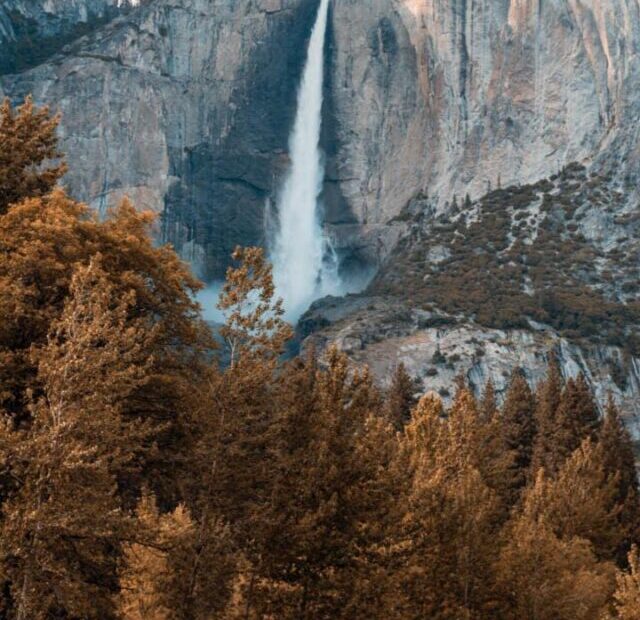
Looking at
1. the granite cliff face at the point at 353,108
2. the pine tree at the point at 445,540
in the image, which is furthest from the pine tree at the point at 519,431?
the granite cliff face at the point at 353,108

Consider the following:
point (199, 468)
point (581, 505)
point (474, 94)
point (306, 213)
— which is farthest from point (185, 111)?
point (199, 468)

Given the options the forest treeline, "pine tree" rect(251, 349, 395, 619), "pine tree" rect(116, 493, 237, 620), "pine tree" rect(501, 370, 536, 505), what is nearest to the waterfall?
"pine tree" rect(501, 370, 536, 505)

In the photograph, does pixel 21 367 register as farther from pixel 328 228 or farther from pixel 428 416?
pixel 328 228

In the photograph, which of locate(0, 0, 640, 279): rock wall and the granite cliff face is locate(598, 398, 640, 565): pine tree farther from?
locate(0, 0, 640, 279): rock wall

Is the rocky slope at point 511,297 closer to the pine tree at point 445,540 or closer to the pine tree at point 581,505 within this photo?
the pine tree at point 581,505

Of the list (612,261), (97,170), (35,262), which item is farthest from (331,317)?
(35,262)
